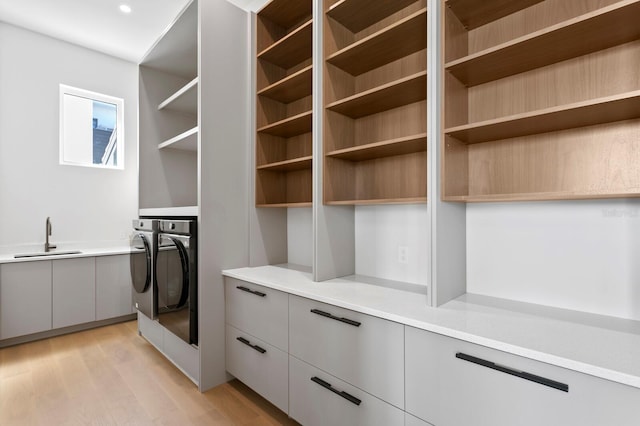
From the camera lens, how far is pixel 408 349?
121cm

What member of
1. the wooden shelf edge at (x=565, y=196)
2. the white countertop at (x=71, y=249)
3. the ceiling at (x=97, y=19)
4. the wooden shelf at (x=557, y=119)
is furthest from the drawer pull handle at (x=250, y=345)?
the ceiling at (x=97, y=19)

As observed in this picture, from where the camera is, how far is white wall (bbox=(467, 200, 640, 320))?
3.89ft

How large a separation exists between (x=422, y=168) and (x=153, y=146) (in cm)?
257

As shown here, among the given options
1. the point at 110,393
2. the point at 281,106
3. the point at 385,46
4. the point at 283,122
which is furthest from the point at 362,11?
the point at 110,393

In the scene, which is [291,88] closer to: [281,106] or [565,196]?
[281,106]

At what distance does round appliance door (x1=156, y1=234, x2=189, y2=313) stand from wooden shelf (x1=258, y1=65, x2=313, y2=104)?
1.26 metres

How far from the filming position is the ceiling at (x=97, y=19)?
282cm

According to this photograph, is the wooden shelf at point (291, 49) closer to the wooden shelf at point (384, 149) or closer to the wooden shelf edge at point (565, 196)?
the wooden shelf at point (384, 149)

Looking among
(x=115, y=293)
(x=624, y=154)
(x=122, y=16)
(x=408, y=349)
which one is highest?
(x=122, y=16)

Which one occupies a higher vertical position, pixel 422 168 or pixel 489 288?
pixel 422 168

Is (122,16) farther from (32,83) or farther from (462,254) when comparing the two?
Answer: (462,254)

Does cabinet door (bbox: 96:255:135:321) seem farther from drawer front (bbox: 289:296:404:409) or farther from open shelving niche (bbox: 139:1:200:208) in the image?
drawer front (bbox: 289:296:404:409)

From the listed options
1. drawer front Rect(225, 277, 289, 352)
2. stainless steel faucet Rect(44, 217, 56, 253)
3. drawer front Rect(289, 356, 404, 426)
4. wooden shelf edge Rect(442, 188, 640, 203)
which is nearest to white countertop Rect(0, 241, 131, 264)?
stainless steel faucet Rect(44, 217, 56, 253)

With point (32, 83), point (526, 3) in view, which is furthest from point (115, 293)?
point (526, 3)
